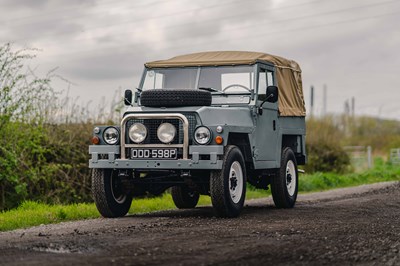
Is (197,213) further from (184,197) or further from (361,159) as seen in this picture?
(361,159)

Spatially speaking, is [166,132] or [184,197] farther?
[184,197]

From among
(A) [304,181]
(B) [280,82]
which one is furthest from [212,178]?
(A) [304,181]

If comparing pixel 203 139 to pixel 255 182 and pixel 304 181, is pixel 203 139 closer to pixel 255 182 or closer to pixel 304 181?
pixel 255 182

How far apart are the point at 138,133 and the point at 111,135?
47 centimetres

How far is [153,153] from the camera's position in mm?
11984

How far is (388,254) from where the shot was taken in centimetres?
805

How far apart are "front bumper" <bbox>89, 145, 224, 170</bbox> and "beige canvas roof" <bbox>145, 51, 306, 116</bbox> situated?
249cm

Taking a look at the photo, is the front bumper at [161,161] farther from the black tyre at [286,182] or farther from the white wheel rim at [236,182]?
the black tyre at [286,182]

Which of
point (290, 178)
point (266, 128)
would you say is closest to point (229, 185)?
point (266, 128)

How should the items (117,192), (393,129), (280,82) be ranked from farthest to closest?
(393,129) < (280,82) < (117,192)

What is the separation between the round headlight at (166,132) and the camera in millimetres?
11969

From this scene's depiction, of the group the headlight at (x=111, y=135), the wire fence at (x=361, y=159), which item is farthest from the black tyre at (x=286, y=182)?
the wire fence at (x=361, y=159)

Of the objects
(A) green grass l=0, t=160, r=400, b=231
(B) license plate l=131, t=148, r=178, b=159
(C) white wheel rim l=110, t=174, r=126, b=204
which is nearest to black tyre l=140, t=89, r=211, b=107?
(B) license plate l=131, t=148, r=178, b=159

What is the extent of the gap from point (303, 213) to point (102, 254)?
6.00 m
